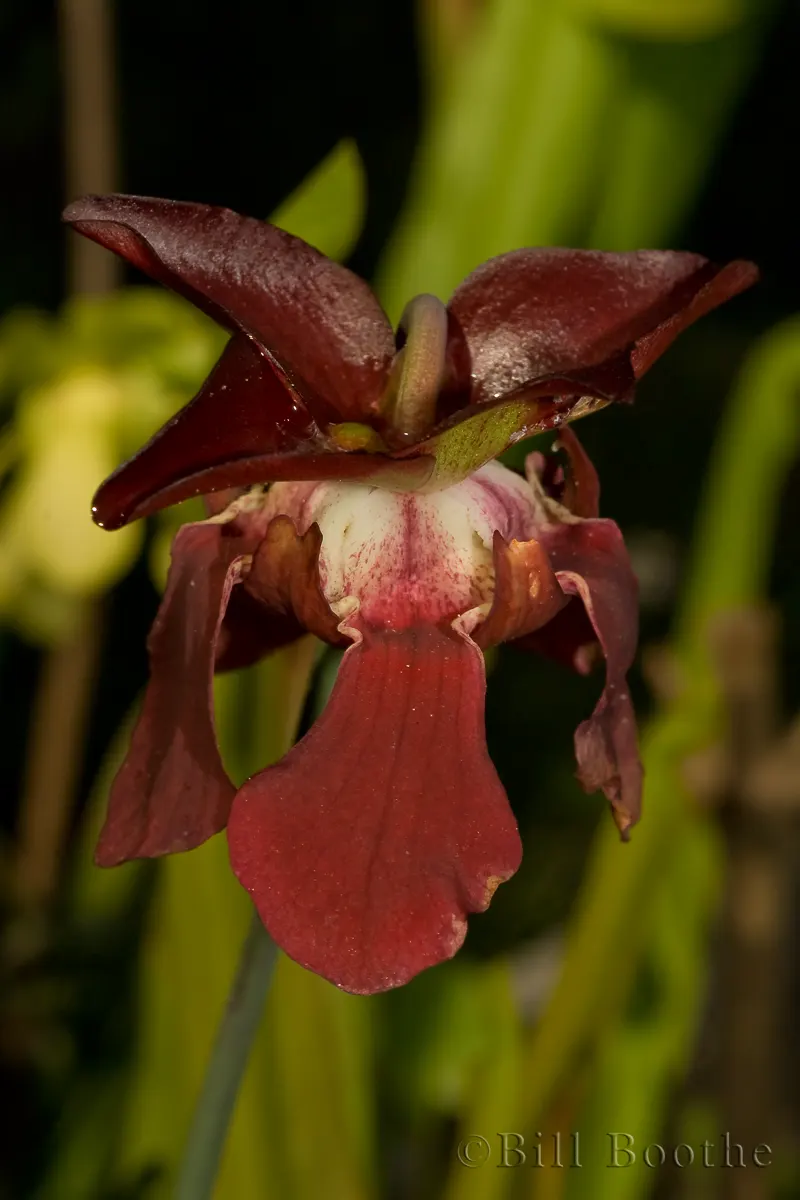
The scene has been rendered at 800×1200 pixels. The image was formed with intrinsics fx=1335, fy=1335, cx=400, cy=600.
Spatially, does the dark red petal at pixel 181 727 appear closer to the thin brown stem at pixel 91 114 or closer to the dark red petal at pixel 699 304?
the dark red petal at pixel 699 304

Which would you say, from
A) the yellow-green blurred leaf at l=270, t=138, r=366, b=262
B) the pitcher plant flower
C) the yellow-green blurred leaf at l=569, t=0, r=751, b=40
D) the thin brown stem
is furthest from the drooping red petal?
the thin brown stem

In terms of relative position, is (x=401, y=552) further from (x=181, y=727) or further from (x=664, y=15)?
(x=664, y=15)

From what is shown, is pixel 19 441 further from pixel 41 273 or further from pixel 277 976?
pixel 41 273

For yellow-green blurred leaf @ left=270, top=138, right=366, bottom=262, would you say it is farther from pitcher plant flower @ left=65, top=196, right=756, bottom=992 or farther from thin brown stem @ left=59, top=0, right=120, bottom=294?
thin brown stem @ left=59, top=0, right=120, bottom=294

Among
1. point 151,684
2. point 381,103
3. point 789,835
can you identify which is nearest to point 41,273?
point 381,103

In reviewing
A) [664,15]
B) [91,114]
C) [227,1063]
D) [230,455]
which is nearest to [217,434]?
[230,455]

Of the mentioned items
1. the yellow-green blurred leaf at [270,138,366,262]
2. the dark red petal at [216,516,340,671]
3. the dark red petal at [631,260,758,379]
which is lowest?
the dark red petal at [216,516,340,671]

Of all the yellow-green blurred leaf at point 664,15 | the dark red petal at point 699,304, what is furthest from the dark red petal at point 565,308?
the yellow-green blurred leaf at point 664,15
